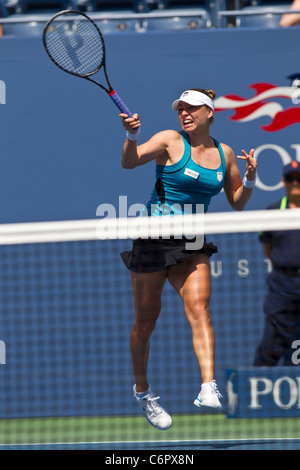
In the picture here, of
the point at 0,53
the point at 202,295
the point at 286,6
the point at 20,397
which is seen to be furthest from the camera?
the point at 286,6

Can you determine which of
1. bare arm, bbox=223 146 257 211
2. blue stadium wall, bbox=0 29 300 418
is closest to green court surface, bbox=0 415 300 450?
blue stadium wall, bbox=0 29 300 418

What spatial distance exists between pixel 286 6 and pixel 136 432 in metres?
3.80

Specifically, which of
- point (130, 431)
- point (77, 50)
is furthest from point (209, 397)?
point (77, 50)

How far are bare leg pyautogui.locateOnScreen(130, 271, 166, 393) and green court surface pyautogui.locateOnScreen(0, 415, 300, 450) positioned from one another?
692mm

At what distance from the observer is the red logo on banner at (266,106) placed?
5.66 m

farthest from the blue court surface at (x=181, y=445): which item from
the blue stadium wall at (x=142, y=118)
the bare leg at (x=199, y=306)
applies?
the bare leg at (x=199, y=306)

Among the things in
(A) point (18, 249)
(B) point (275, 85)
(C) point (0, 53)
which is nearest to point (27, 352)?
(A) point (18, 249)

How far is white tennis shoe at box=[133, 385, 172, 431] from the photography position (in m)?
4.06

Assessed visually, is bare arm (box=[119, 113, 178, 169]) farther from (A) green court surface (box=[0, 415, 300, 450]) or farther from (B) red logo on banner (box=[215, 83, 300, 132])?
(B) red logo on banner (box=[215, 83, 300, 132])

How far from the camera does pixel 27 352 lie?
4.87 meters

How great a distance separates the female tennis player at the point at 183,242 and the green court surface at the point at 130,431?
798 millimetres

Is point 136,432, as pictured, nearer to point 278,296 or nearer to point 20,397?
point 20,397

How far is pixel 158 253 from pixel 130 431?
61.4 inches

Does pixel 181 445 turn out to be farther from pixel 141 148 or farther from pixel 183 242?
pixel 141 148
